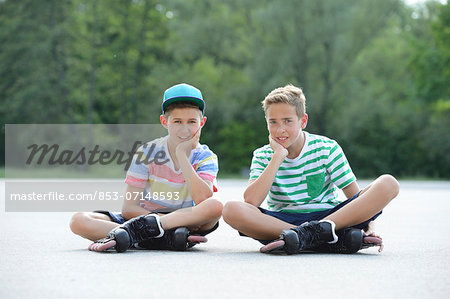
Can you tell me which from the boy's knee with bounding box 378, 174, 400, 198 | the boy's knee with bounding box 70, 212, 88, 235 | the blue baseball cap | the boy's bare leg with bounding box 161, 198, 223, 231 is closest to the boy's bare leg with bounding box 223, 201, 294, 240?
the boy's bare leg with bounding box 161, 198, 223, 231

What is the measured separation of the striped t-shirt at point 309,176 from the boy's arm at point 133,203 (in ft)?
2.71

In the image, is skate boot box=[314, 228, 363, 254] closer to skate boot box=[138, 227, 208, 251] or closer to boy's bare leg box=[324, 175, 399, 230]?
boy's bare leg box=[324, 175, 399, 230]

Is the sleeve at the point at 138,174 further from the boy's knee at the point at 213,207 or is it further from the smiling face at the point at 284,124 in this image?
the smiling face at the point at 284,124

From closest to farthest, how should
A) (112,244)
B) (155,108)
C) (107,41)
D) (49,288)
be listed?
(49,288) < (112,244) < (155,108) < (107,41)

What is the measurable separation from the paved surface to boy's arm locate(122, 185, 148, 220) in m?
0.39

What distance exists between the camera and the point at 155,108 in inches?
1242

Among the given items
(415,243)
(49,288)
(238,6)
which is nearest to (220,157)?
(238,6)

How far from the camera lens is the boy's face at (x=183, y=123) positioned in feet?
16.6

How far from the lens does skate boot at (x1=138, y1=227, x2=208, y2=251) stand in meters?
4.87

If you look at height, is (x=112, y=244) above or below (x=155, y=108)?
below

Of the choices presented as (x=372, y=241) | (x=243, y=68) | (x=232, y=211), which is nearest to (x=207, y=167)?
(x=232, y=211)

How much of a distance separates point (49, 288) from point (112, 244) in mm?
1281

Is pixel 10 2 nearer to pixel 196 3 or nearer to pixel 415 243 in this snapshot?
pixel 196 3

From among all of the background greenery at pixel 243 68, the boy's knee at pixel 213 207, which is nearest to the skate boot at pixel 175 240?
the boy's knee at pixel 213 207
